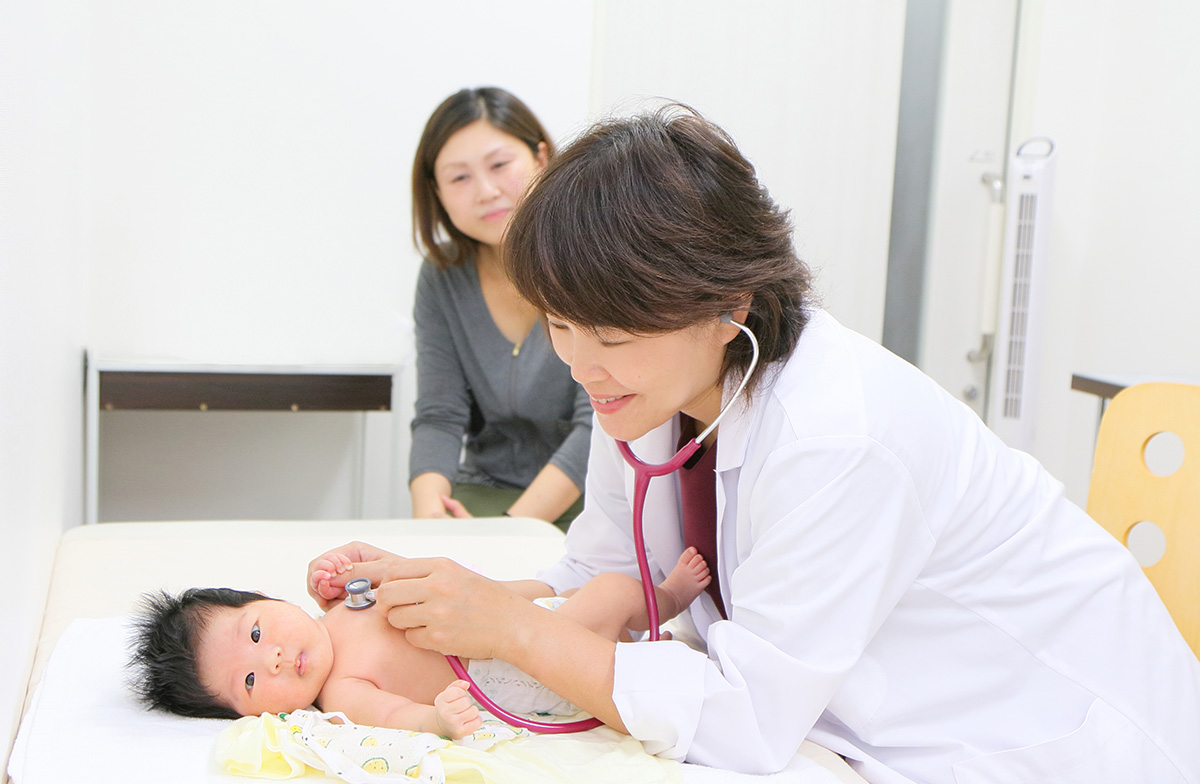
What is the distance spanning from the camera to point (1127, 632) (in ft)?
3.14

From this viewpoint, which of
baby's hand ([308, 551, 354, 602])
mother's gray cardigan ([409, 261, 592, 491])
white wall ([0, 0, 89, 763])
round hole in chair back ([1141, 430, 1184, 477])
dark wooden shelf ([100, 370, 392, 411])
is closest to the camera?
white wall ([0, 0, 89, 763])

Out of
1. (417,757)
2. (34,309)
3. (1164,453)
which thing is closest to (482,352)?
(34,309)

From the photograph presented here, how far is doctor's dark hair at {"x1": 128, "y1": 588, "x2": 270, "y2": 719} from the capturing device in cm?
99

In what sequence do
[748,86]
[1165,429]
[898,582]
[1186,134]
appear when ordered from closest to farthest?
[898,582] → [1165,429] → [1186,134] → [748,86]

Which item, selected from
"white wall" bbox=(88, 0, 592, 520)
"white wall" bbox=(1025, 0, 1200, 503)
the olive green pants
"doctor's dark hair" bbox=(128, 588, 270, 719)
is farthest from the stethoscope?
"white wall" bbox=(1025, 0, 1200, 503)

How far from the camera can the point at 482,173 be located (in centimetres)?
206

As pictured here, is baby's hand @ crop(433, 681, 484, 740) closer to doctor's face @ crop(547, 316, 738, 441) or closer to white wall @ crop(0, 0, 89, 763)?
doctor's face @ crop(547, 316, 738, 441)

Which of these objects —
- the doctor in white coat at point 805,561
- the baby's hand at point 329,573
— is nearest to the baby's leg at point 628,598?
the doctor in white coat at point 805,561

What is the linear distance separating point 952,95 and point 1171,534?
7.55 ft

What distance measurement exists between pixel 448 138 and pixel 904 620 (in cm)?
150

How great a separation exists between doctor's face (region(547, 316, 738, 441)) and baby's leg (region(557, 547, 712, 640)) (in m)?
0.21

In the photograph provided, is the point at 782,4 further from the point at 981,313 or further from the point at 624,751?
the point at 624,751

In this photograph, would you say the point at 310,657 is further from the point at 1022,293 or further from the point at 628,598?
the point at 1022,293

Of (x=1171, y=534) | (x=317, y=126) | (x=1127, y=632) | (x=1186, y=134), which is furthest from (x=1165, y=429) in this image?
(x=317, y=126)
